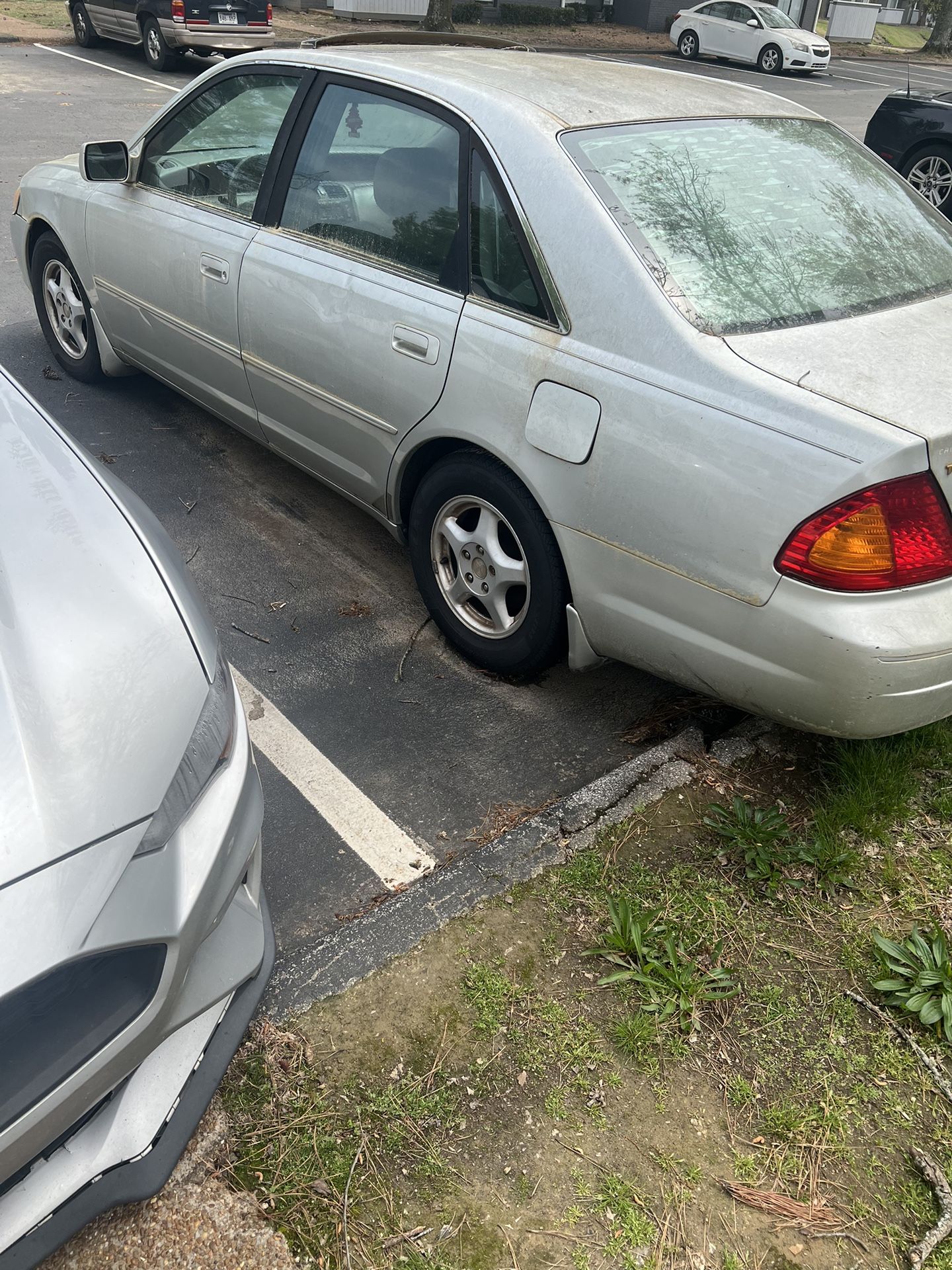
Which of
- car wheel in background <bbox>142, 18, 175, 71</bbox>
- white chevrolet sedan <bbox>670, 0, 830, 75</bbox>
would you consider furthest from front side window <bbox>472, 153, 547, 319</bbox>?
white chevrolet sedan <bbox>670, 0, 830, 75</bbox>

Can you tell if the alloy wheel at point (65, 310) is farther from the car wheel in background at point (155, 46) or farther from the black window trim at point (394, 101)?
the car wheel in background at point (155, 46)

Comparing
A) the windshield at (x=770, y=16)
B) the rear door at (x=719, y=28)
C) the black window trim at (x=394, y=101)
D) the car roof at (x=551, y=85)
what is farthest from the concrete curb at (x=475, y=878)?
the rear door at (x=719, y=28)

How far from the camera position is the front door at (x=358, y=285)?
303cm

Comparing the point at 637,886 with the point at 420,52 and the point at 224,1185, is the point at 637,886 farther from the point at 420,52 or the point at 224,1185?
the point at 420,52

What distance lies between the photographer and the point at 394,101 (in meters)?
3.23

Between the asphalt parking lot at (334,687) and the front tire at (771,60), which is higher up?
the front tire at (771,60)

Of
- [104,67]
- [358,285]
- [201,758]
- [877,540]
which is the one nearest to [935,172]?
[358,285]

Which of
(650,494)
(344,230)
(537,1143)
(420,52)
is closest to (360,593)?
(344,230)

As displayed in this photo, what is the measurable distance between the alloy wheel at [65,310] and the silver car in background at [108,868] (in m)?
3.17

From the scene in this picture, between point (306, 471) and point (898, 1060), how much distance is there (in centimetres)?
268

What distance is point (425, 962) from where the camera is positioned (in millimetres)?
2309

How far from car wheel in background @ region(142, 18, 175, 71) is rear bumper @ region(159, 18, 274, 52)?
0.19m

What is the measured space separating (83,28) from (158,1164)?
1972cm

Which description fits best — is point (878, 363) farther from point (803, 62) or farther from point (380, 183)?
point (803, 62)
